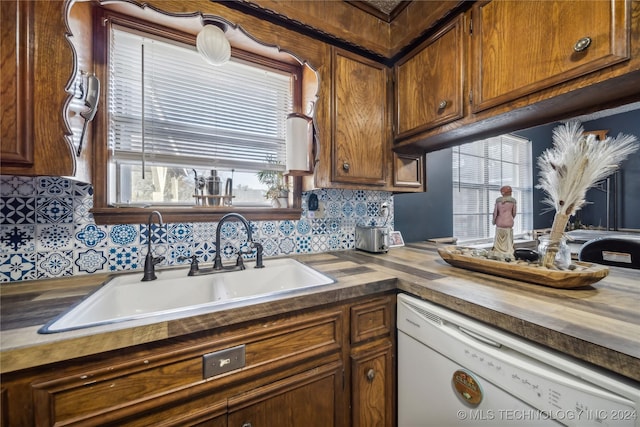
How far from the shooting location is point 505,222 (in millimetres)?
1105

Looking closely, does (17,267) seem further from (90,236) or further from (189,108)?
(189,108)

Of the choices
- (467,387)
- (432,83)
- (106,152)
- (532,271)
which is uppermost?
(432,83)

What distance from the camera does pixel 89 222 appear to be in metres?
1.07

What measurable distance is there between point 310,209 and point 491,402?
1.17 meters

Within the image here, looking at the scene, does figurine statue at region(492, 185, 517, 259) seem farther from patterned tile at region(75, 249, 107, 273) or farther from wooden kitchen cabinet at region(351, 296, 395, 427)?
patterned tile at region(75, 249, 107, 273)

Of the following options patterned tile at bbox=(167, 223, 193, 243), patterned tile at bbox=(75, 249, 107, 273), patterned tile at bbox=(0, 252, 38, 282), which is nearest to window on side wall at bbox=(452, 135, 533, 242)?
patterned tile at bbox=(167, 223, 193, 243)

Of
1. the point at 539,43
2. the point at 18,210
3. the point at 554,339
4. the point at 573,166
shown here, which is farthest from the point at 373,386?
the point at 18,210

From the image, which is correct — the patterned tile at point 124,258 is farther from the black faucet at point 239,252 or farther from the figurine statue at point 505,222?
the figurine statue at point 505,222

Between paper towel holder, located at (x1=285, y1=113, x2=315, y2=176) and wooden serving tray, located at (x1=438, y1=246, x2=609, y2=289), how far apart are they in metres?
0.87

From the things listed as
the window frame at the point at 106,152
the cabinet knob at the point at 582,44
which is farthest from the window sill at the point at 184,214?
the cabinet knob at the point at 582,44

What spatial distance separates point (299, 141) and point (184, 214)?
710 mm

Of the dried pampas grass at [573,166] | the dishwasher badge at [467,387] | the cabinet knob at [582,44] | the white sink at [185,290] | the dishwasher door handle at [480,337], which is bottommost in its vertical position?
the dishwasher badge at [467,387]

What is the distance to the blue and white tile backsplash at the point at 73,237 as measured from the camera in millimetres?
956

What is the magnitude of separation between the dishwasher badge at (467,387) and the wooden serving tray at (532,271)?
1.43ft
